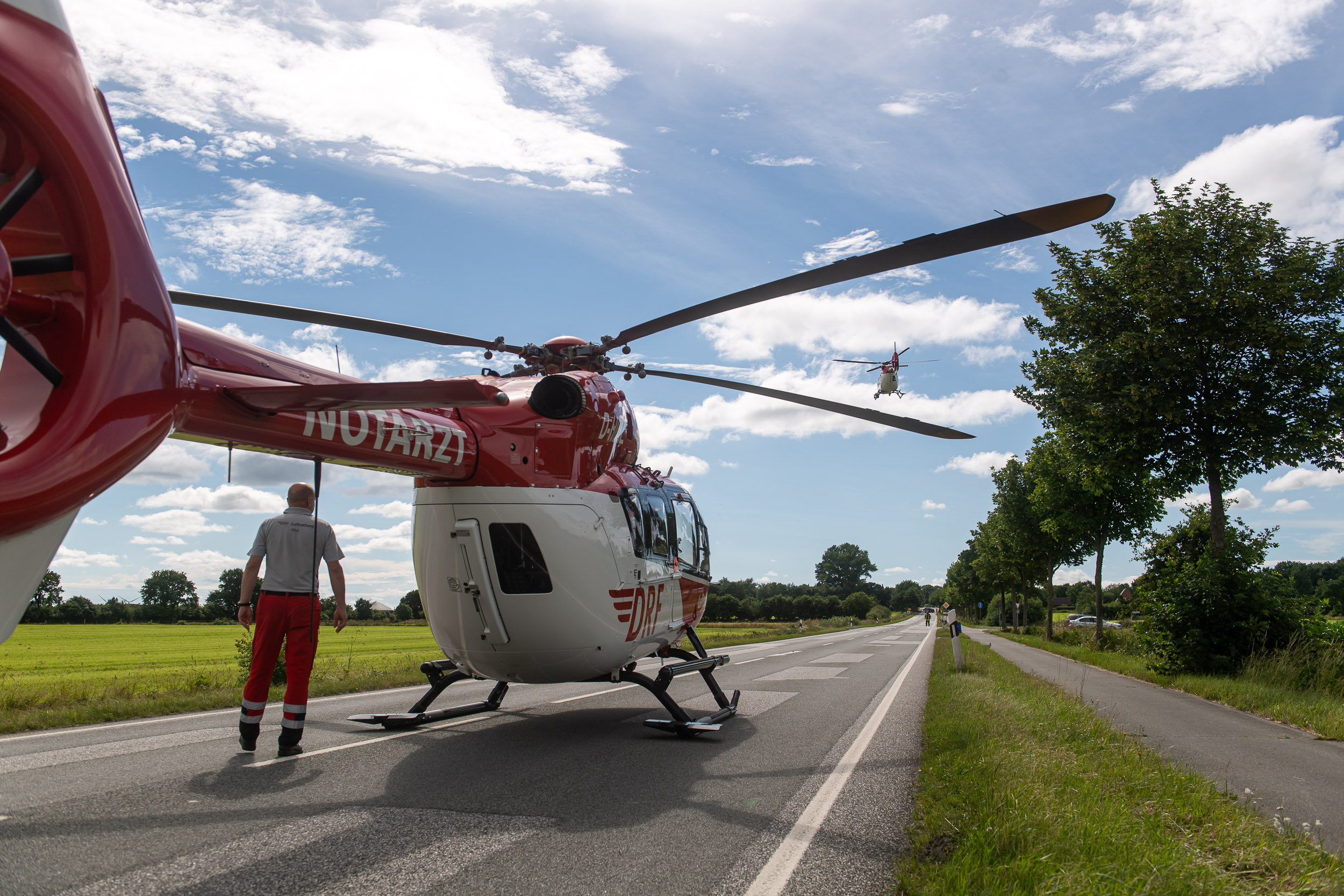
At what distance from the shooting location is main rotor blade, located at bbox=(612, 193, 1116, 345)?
4320 millimetres

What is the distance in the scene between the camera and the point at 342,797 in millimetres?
4730

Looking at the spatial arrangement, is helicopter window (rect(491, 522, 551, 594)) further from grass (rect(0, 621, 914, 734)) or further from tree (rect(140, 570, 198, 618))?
tree (rect(140, 570, 198, 618))

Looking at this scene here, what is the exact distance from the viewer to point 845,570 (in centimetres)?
16575

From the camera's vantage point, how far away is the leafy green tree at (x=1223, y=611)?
528 inches

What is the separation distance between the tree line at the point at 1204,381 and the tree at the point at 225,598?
73.6 feet

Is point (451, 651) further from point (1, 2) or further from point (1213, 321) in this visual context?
point (1213, 321)

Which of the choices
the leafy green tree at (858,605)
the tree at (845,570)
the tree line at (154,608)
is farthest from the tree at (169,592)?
the tree at (845,570)

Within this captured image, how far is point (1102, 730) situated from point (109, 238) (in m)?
8.40

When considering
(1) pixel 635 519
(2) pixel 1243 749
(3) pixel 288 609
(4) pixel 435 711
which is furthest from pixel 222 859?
(2) pixel 1243 749

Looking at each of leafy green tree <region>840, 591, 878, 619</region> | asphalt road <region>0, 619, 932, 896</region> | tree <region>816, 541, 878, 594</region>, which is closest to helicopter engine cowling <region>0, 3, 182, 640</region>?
asphalt road <region>0, 619, 932, 896</region>

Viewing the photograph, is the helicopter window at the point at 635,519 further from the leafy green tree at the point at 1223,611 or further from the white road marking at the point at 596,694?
the leafy green tree at the point at 1223,611

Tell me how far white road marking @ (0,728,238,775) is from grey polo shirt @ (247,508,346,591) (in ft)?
5.19

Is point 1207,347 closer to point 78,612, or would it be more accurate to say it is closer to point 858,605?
point 78,612

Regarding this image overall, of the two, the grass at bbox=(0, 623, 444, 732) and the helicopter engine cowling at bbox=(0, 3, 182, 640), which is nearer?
the helicopter engine cowling at bbox=(0, 3, 182, 640)
